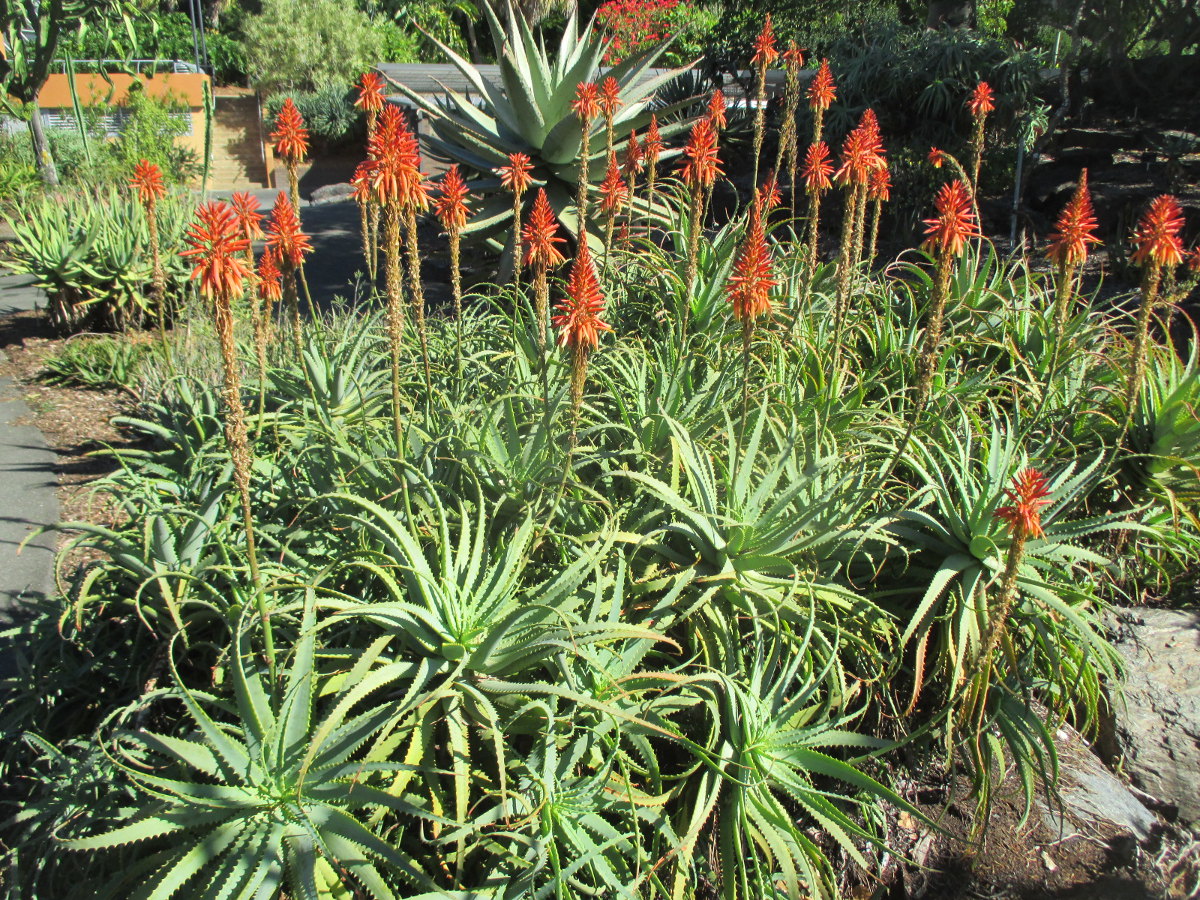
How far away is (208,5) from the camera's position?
34750 millimetres

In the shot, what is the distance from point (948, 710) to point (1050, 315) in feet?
7.69

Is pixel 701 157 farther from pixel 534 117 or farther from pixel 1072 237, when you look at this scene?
pixel 534 117

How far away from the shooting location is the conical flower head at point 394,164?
2.44 meters

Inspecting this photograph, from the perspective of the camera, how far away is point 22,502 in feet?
15.9

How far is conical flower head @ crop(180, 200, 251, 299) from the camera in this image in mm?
2141

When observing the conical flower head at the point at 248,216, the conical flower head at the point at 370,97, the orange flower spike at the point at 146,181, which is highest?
the conical flower head at the point at 370,97

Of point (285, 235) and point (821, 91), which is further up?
point (821, 91)

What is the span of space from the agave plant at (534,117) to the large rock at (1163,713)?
14.9 feet

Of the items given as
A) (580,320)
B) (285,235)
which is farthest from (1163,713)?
(285,235)

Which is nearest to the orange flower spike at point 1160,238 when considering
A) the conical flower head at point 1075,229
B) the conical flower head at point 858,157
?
the conical flower head at point 1075,229

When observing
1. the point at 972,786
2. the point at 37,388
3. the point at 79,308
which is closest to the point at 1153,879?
the point at 972,786

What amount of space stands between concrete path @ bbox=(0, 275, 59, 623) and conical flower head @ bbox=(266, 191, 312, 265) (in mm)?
1397

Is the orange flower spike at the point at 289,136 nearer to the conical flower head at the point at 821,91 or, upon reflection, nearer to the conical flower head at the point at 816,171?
the conical flower head at the point at 816,171

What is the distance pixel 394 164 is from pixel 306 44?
2529 centimetres
